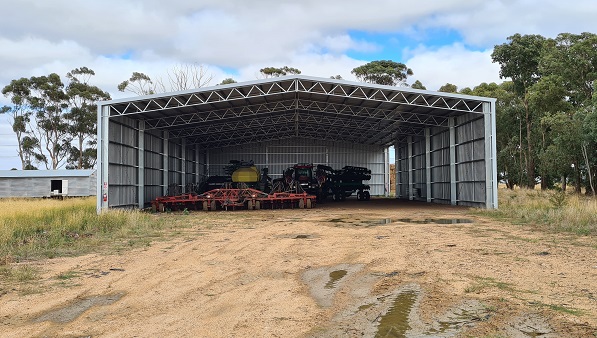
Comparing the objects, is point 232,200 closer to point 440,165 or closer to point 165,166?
point 165,166

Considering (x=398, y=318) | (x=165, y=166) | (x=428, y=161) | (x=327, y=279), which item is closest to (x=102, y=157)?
(x=165, y=166)

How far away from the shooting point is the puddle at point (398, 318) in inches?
211

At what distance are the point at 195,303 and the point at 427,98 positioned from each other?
23.5m

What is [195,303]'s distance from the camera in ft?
22.2

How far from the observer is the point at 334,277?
27.7ft

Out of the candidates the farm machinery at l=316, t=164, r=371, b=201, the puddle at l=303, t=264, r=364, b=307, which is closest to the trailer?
the farm machinery at l=316, t=164, r=371, b=201

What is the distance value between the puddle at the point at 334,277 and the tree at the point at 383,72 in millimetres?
55894

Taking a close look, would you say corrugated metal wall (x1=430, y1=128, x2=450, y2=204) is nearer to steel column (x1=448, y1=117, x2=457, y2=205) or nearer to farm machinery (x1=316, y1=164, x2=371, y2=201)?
steel column (x1=448, y1=117, x2=457, y2=205)

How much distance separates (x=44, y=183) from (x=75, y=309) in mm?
40048

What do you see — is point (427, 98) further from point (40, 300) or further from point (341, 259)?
point (40, 300)

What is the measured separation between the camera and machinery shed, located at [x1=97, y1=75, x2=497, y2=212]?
24.9 m

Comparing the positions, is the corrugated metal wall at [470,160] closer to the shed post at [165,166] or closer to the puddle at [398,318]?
the shed post at [165,166]

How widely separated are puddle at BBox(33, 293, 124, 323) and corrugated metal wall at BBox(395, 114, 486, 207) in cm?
2201

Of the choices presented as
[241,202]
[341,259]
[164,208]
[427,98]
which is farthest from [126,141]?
[341,259]
